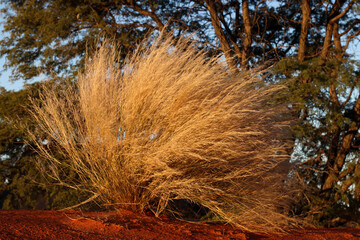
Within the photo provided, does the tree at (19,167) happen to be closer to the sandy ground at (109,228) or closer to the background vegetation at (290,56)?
the background vegetation at (290,56)

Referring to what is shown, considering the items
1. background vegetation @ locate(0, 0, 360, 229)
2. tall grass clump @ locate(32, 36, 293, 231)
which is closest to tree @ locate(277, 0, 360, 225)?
background vegetation @ locate(0, 0, 360, 229)

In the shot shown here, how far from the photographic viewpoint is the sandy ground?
3182 millimetres

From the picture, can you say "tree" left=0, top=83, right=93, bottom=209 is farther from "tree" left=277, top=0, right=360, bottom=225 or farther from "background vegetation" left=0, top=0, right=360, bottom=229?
"tree" left=277, top=0, right=360, bottom=225

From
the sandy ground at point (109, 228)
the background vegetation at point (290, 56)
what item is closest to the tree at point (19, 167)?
the background vegetation at point (290, 56)

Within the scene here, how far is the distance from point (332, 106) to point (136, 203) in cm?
604

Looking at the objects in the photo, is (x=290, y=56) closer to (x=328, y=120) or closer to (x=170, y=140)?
(x=328, y=120)

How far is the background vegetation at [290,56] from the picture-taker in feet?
27.3

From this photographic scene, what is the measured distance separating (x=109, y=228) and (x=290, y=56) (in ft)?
25.7

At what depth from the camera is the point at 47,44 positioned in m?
9.48

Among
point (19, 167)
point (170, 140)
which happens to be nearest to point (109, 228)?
point (170, 140)

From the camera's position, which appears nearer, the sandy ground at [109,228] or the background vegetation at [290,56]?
the sandy ground at [109,228]

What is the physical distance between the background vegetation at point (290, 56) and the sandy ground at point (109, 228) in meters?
4.24

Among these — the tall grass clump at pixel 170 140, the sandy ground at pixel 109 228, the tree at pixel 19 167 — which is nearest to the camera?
the sandy ground at pixel 109 228

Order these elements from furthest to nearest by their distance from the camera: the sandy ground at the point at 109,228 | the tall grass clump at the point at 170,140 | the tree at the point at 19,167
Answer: the tree at the point at 19,167, the tall grass clump at the point at 170,140, the sandy ground at the point at 109,228
